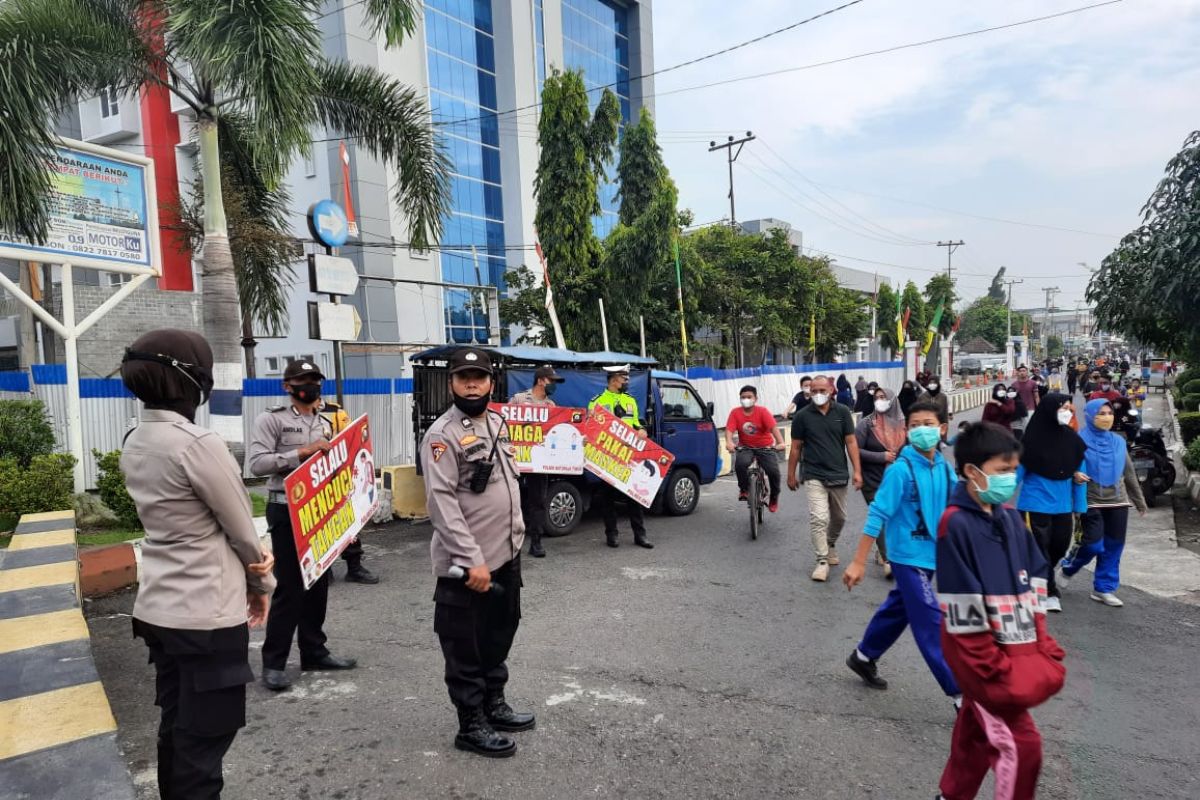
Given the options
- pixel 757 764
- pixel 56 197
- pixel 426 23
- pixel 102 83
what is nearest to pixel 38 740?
pixel 757 764

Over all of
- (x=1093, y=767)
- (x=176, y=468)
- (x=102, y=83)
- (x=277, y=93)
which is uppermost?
(x=102, y=83)

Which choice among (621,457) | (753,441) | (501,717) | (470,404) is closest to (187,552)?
(470,404)

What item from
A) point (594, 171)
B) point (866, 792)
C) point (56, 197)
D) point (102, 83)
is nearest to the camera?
point (866, 792)

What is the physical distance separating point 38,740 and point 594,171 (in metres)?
17.0

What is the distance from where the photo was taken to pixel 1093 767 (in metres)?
3.30

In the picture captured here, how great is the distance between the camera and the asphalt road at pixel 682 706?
→ 126 inches

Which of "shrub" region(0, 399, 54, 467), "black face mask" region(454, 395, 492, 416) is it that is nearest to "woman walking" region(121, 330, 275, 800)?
"black face mask" region(454, 395, 492, 416)

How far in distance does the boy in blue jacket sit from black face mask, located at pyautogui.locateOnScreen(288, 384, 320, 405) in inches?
135

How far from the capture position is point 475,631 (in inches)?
130

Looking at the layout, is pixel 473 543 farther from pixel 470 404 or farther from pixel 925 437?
pixel 925 437

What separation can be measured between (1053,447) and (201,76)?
9.78 metres

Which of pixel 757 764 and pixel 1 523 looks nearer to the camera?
pixel 757 764

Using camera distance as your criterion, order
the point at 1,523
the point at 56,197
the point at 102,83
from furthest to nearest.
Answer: the point at 102,83, the point at 56,197, the point at 1,523

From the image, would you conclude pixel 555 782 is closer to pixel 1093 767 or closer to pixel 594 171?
pixel 1093 767
